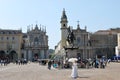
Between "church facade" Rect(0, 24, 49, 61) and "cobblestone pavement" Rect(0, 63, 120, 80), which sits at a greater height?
"church facade" Rect(0, 24, 49, 61)

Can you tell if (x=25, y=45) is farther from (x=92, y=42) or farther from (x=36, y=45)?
(x=92, y=42)

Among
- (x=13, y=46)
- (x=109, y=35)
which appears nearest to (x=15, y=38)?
(x=13, y=46)

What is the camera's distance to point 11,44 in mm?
122125

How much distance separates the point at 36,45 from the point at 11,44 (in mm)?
8474

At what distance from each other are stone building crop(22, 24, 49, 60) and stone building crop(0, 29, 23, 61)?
8.09ft

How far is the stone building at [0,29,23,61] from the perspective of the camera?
121188 millimetres

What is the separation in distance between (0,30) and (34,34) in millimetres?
11780

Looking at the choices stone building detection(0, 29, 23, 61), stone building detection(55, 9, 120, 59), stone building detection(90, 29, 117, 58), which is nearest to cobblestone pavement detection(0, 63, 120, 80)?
stone building detection(55, 9, 120, 59)

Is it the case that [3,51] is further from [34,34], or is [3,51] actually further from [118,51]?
[118,51]

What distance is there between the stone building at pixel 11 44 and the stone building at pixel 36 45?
247 centimetres

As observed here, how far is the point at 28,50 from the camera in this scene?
12062 centimetres

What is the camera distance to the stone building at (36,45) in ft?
A: 395

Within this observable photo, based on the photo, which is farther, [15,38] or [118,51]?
[15,38]

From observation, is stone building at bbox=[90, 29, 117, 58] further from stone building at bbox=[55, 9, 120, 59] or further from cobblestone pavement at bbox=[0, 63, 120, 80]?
cobblestone pavement at bbox=[0, 63, 120, 80]
